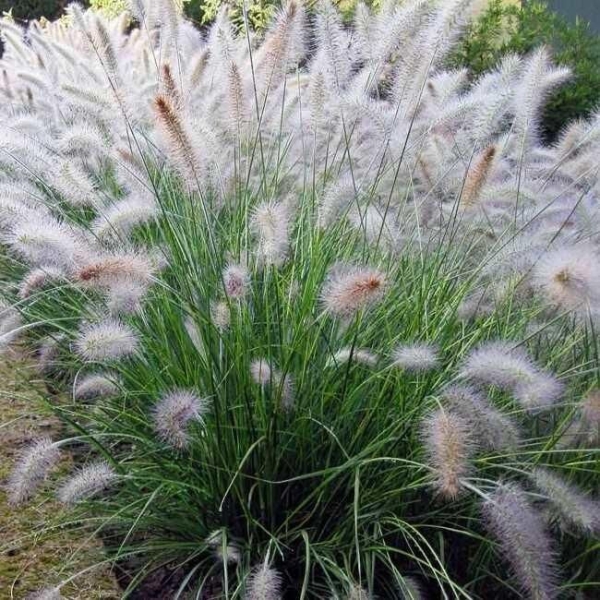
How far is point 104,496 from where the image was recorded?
9.18 feet

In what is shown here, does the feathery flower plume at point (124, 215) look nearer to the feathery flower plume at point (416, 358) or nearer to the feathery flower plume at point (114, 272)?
the feathery flower plume at point (114, 272)

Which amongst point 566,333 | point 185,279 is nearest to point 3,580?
point 185,279

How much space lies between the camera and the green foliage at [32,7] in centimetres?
1470

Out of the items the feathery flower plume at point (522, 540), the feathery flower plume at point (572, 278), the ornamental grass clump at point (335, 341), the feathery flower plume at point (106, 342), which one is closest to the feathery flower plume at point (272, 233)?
the ornamental grass clump at point (335, 341)

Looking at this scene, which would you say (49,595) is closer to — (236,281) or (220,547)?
(220,547)

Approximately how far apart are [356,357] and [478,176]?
1.84 feet

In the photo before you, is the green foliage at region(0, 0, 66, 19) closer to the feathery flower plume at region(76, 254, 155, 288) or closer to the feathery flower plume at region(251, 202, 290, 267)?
the feathery flower plume at region(251, 202, 290, 267)

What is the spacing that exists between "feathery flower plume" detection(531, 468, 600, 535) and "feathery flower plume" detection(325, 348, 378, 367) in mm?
481

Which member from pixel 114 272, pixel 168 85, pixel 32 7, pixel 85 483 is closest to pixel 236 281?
pixel 114 272

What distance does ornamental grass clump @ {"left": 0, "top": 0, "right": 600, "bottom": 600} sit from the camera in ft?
6.77

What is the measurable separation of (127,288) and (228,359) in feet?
1.41

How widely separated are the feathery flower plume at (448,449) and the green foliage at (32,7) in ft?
46.5

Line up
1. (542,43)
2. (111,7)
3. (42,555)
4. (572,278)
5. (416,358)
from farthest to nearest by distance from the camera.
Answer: (111,7) < (542,43) < (42,555) < (416,358) < (572,278)

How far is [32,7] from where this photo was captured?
49.2 feet
